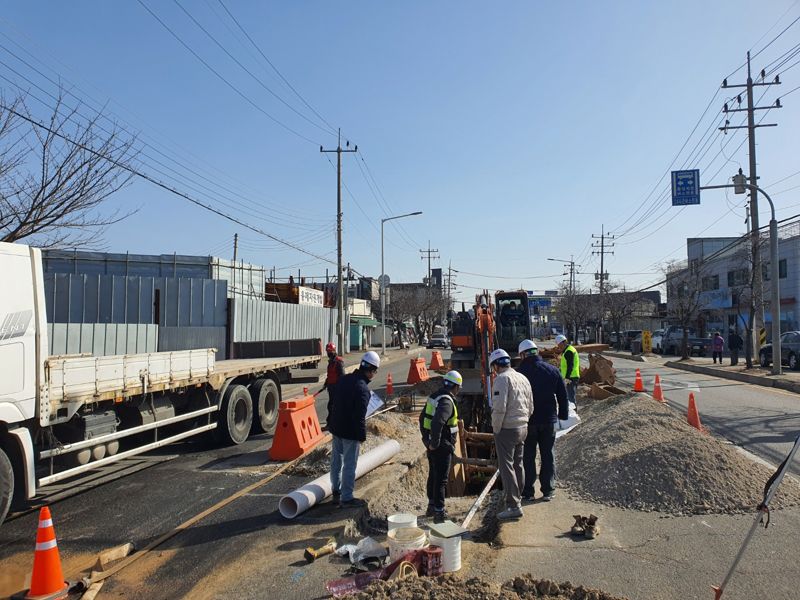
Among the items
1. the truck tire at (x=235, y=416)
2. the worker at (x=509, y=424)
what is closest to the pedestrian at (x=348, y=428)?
the worker at (x=509, y=424)

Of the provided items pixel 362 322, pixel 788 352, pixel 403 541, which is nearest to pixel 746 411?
pixel 403 541

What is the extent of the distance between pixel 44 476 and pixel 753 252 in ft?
88.5

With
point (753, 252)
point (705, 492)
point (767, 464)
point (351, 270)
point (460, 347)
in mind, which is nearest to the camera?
point (705, 492)

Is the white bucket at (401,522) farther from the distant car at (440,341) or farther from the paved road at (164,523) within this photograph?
the distant car at (440,341)

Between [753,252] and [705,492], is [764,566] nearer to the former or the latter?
[705,492]

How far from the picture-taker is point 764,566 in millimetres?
5055

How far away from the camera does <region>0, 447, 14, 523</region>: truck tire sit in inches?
231

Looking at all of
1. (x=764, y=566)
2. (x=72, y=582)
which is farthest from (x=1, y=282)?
(x=764, y=566)

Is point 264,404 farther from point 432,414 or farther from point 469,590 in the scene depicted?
point 469,590

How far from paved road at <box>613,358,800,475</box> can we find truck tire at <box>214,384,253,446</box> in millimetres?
8588

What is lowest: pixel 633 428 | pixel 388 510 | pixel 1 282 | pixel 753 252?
pixel 388 510

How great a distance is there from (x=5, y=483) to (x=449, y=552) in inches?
170

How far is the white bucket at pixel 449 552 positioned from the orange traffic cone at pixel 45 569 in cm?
298

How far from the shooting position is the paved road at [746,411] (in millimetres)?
10180
